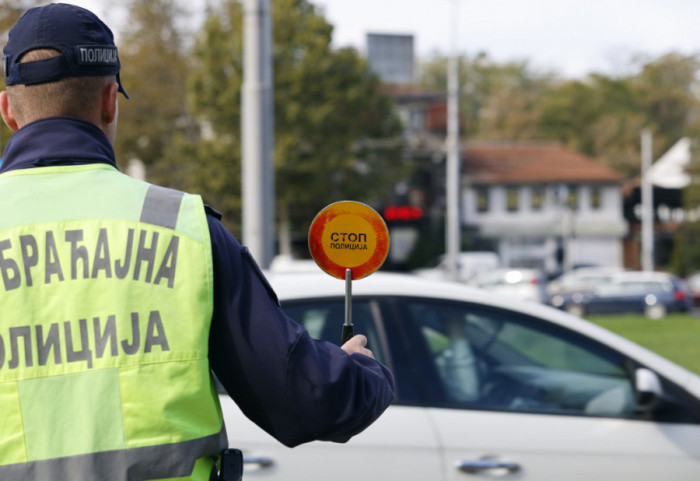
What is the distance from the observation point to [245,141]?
8859 mm

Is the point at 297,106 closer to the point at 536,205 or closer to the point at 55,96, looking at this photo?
the point at 536,205

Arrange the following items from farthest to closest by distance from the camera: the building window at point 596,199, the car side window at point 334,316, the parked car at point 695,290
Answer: the building window at point 596,199, the parked car at point 695,290, the car side window at point 334,316

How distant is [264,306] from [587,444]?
2321 mm

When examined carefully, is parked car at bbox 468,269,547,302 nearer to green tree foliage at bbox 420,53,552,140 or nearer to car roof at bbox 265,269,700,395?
car roof at bbox 265,269,700,395

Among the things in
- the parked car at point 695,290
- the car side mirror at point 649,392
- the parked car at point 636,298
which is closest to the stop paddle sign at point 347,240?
the car side mirror at point 649,392

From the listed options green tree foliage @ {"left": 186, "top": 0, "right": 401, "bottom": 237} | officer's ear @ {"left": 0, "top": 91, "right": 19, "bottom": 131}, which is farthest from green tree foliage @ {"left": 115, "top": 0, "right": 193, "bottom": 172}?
officer's ear @ {"left": 0, "top": 91, "right": 19, "bottom": 131}

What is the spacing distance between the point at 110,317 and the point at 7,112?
0.47 m

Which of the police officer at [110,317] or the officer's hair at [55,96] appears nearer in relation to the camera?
the police officer at [110,317]

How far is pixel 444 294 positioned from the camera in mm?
3850

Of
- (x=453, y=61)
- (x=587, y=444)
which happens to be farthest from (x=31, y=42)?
(x=453, y=61)

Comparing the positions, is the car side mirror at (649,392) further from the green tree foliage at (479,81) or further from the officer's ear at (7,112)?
the green tree foliage at (479,81)

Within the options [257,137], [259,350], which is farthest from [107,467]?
[257,137]

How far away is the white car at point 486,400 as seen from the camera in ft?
11.4

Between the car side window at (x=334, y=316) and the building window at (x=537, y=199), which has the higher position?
the car side window at (x=334, y=316)
